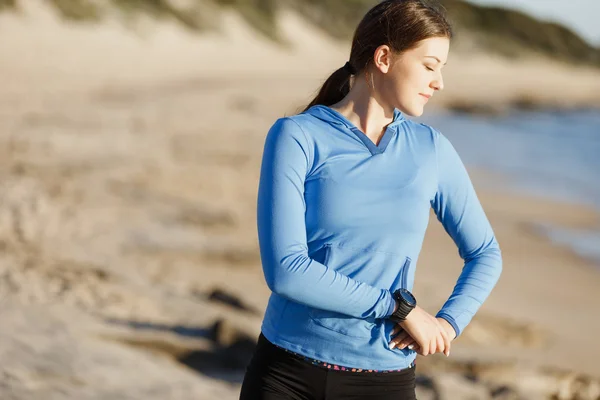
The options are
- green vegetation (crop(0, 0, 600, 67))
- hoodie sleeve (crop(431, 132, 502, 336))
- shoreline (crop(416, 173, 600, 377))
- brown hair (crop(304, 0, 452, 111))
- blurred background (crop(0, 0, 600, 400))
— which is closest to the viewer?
brown hair (crop(304, 0, 452, 111))

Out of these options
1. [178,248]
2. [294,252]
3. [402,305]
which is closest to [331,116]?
[294,252]

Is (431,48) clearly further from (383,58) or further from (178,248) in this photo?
(178,248)

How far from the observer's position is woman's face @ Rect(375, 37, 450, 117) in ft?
6.40

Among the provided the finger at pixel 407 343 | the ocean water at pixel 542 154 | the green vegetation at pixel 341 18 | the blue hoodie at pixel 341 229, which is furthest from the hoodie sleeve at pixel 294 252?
the ocean water at pixel 542 154

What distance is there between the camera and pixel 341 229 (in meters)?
1.90

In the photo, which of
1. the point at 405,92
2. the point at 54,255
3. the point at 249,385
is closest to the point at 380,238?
the point at 405,92

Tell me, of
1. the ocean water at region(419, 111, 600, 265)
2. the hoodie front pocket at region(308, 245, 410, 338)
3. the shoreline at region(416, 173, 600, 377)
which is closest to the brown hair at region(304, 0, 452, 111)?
the hoodie front pocket at region(308, 245, 410, 338)

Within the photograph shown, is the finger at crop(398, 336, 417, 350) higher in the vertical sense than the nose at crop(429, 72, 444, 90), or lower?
lower

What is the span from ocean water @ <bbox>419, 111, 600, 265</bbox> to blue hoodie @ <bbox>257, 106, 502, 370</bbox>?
9175mm

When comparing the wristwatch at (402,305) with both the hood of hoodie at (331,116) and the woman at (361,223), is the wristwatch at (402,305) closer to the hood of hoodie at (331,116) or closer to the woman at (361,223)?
the woman at (361,223)

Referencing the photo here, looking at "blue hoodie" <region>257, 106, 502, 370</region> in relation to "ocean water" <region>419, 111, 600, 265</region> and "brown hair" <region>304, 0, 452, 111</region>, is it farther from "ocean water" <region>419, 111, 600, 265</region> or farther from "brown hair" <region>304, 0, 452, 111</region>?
"ocean water" <region>419, 111, 600, 265</region>

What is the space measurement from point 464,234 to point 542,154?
22749 millimetres

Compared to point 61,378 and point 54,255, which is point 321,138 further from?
point 54,255

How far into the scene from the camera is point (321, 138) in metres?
1.93
